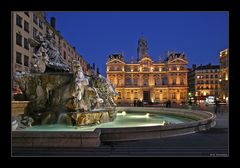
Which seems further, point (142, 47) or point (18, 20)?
point (142, 47)

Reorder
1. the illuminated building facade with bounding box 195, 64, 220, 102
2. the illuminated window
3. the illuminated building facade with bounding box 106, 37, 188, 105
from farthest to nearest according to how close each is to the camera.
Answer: the illuminated building facade with bounding box 195, 64, 220, 102
the illuminated building facade with bounding box 106, 37, 188, 105
the illuminated window

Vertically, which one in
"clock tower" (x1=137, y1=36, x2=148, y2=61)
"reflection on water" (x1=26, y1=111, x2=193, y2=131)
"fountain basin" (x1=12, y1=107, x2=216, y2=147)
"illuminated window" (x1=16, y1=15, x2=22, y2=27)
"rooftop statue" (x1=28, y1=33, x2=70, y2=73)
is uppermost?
"clock tower" (x1=137, y1=36, x2=148, y2=61)

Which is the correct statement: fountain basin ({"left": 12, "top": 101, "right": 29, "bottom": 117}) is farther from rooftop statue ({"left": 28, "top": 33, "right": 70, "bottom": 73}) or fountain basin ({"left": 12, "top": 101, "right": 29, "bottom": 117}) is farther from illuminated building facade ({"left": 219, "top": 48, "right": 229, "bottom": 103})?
illuminated building facade ({"left": 219, "top": 48, "right": 229, "bottom": 103})

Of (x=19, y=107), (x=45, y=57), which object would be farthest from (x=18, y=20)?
(x=19, y=107)

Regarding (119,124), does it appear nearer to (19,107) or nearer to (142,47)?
(19,107)

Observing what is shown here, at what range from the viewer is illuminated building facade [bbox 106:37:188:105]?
104 metres

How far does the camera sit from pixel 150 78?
4141 inches

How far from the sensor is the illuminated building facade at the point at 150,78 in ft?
340

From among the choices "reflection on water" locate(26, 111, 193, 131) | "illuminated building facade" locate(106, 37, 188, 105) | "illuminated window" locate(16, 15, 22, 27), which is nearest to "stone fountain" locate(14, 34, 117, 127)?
"reflection on water" locate(26, 111, 193, 131)

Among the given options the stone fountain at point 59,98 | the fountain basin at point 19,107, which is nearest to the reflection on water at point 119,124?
the stone fountain at point 59,98

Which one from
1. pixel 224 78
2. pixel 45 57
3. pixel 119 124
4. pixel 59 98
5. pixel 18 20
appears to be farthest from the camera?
pixel 224 78

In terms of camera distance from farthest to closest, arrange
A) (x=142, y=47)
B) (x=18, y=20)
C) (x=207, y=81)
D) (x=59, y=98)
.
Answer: (x=142, y=47) → (x=207, y=81) → (x=18, y=20) → (x=59, y=98)

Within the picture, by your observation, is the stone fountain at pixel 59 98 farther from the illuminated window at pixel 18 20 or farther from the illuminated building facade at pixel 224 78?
the illuminated building facade at pixel 224 78
